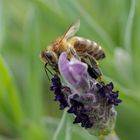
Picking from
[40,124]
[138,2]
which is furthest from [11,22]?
[138,2]

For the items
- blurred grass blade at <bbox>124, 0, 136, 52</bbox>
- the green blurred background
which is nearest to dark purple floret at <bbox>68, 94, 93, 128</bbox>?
the green blurred background

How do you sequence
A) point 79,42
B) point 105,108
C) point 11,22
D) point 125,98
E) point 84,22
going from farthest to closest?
point 11,22
point 84,22
point 125,98
point 79,42
point 105,108

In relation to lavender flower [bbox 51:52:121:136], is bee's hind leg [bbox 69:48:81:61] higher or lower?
higher

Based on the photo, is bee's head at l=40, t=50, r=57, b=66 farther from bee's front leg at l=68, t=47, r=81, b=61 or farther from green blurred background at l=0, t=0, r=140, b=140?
green blurred background at l=0, t=0, r=140, b=140

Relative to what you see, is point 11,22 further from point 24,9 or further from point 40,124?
point 40,124

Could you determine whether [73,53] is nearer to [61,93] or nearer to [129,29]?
[61,93]

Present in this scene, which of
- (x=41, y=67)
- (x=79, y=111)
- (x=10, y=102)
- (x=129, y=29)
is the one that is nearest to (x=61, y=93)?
(x=79, y=111)

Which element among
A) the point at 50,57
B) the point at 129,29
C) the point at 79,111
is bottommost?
the point at 79,111
